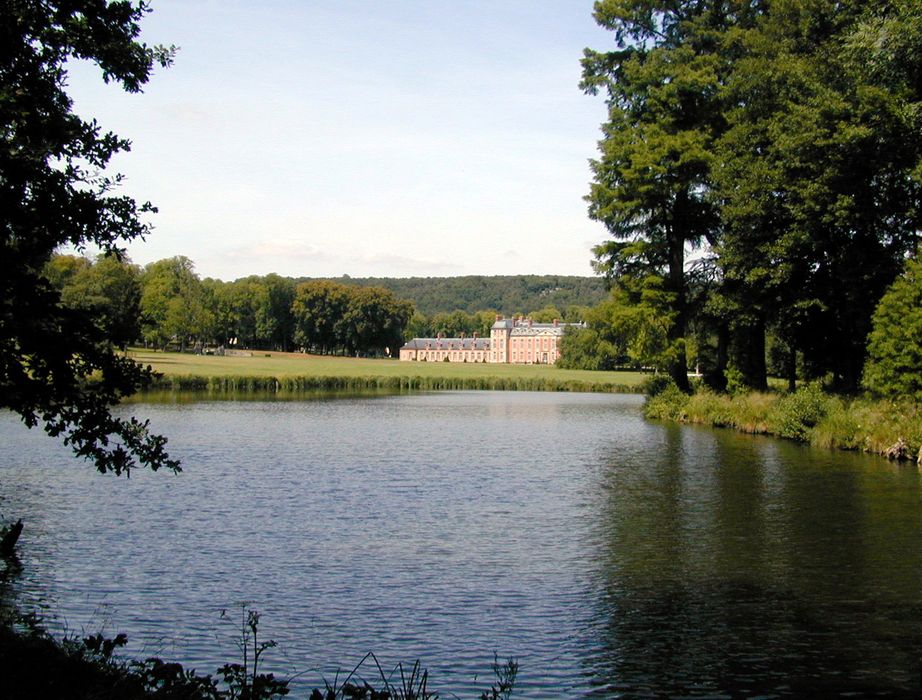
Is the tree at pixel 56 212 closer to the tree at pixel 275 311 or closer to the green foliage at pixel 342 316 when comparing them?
the green foliage at pixel 342 316

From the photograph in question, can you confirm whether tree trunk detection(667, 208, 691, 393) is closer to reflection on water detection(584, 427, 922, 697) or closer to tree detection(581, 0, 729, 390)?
tree detection(581, 0, 729, 390)

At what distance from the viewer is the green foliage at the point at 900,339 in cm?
2523

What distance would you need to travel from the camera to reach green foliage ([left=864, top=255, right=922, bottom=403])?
25234 millimetres

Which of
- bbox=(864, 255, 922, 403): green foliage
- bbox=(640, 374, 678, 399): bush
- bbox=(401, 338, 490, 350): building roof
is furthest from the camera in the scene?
bbox=(401, 338, 490, 350): building roof

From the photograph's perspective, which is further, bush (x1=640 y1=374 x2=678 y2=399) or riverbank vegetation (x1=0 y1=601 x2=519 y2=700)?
bush (x1=640 y1=374 x2=678 y2=399)

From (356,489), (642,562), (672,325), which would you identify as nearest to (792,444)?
(672,325)

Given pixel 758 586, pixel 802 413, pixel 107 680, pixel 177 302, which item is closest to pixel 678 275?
pixel 802 413

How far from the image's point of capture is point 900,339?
25812mm

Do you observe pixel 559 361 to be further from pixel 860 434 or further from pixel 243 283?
pixel 860 434

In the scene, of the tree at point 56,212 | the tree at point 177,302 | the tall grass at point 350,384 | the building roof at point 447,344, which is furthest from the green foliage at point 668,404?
the building roof at point 447,344

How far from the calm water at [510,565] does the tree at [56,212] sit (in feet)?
8.36

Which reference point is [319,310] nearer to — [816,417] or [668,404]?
[668,404]

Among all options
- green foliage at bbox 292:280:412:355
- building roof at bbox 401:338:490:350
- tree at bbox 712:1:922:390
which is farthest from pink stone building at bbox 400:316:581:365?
tree at bbox 712:1:922:390

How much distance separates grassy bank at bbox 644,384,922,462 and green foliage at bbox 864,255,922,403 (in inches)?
23.2
